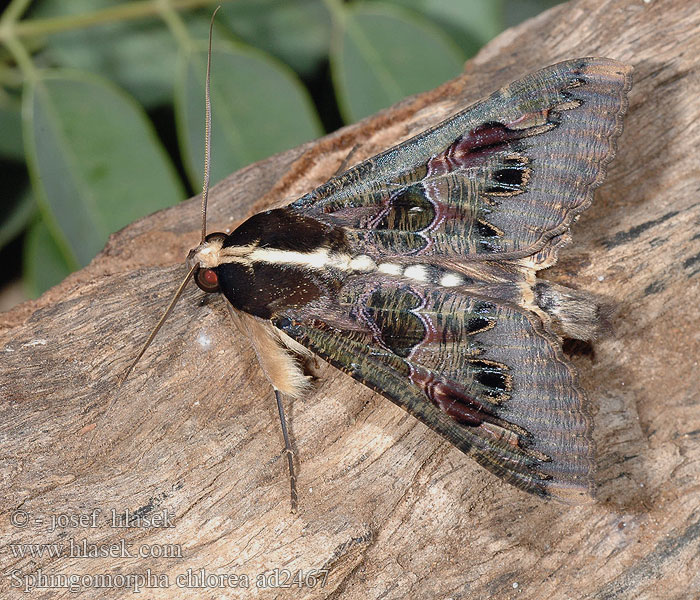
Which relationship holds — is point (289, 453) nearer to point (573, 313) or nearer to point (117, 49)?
point (573, 313)

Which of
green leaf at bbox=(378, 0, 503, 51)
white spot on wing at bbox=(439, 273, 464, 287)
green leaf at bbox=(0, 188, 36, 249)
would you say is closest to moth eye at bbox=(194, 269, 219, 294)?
white spot on wing at bbox=(439, 273, 464, 287)

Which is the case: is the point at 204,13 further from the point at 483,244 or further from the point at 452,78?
the point at 483,244

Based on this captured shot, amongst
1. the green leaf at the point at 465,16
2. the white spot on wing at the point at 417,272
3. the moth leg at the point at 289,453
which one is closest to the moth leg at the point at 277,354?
the moth leg at the point at 289,453

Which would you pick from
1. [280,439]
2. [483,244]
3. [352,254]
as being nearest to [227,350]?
[280,439]

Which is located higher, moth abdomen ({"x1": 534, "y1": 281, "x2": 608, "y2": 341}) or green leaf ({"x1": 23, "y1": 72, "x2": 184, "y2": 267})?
green leaf ({"x1": 23, "y1": 72, "x2": 184, "y2": 267})

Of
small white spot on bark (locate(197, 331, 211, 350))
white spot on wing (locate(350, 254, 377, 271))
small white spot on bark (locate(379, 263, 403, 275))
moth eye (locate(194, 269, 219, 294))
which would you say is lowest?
small white spot on bark (locate(379, 263, 403, 275))

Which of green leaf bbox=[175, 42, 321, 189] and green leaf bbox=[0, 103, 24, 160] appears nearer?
green leaf bbox=[175, 42, 321, 189]

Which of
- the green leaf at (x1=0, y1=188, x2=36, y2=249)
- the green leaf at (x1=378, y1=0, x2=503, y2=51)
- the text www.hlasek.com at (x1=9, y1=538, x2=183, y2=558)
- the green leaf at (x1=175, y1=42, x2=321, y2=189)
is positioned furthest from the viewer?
the green leaf at (x1=0, y1=188, x2=36, y2=249)

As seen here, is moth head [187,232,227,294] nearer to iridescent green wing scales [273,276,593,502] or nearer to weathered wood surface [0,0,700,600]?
weathered wood surface [0,0,700,600]
